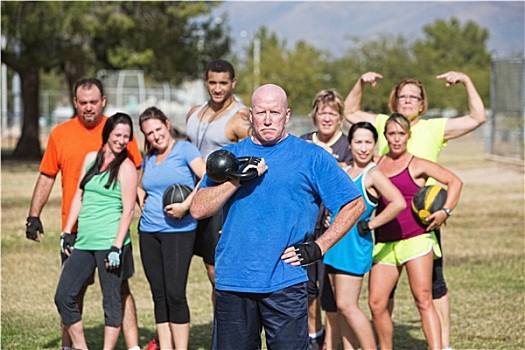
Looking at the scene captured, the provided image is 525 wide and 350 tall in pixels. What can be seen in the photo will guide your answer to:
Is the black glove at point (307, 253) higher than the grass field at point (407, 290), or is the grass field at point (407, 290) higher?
the black glove at point (307, 253)

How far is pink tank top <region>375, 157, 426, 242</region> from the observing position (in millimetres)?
7105

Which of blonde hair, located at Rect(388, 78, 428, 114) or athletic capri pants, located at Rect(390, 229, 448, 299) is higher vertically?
blonde hair, located at Rect(388, 78, 428, 114)

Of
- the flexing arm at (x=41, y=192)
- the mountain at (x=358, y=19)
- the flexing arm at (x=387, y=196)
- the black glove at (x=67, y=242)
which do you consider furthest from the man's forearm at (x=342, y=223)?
the mountain at (x=358, y=19)

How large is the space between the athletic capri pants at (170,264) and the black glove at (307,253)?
231cm

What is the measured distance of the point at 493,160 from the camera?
3300 centimetres

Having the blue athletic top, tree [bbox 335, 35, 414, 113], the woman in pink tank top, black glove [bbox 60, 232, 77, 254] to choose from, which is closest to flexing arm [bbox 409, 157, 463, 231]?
the woman in pink tank top

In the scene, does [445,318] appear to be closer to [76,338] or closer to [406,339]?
[406,339]

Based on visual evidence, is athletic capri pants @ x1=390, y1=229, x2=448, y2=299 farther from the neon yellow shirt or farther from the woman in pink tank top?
the neon yellow shirt

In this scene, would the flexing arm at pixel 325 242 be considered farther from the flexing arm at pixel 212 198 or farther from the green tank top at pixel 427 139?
the green tank top at pixel 427 139

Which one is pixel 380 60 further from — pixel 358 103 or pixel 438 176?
pixel 438 176

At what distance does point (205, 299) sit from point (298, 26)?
14147cm

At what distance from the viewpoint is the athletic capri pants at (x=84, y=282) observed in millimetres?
7129

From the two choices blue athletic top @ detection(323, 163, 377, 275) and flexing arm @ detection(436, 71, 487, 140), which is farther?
flexing arm @ detection(436, 71, 487, 140)

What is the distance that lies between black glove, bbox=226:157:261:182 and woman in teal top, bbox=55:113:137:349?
8.11 feet
